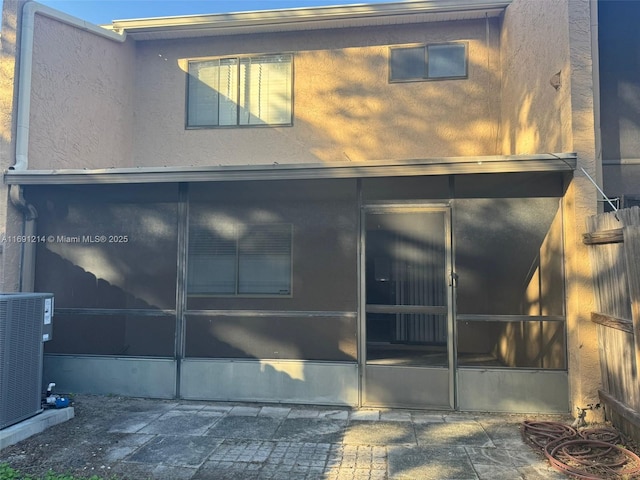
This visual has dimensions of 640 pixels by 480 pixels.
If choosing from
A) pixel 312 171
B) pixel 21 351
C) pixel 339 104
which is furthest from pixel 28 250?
pixel 339 104

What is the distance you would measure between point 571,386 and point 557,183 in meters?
2.38

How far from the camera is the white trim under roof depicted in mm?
7148

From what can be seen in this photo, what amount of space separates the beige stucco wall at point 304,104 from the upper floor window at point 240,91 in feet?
0.55

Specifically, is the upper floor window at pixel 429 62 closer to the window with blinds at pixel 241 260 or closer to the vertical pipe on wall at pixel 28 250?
the window with blinds at pixel 241 260

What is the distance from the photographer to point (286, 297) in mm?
5617

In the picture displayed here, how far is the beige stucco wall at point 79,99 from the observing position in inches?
251

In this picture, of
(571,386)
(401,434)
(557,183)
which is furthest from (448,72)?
(401,434)

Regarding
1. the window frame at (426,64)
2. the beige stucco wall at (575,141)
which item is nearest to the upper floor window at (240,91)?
the window frame at (426,64)

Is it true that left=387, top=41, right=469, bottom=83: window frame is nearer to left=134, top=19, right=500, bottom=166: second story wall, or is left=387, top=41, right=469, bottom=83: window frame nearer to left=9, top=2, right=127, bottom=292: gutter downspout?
left=134, top=19, right=500, bottom=166: second story wall

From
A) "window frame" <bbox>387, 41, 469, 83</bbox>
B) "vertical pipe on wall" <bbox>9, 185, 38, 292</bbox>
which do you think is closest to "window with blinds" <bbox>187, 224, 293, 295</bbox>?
"vertical pipe on wall" <bbox>9, 185, 38, 292</bbox>

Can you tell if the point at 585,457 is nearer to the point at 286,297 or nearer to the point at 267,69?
the point at 286,297

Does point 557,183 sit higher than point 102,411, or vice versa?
point 557,183

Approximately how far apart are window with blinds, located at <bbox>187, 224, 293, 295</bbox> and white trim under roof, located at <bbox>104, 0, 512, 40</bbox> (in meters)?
4.05

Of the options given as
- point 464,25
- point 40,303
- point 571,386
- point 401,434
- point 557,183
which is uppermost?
point 464,25
